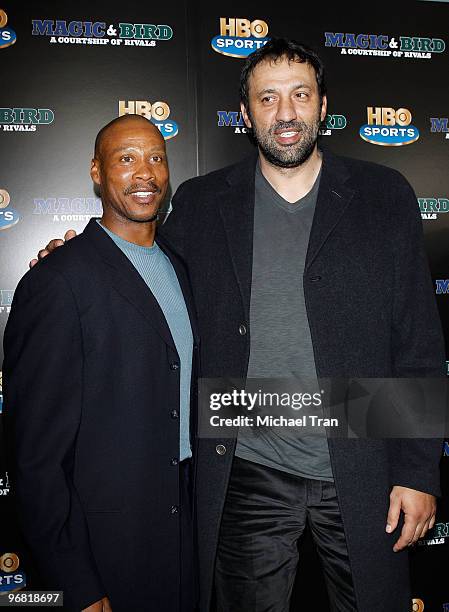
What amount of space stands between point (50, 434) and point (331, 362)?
762mm

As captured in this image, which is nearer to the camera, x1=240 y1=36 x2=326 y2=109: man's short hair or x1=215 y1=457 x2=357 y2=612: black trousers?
x1=215 y1=457 x2=357 y2=612: black trousers

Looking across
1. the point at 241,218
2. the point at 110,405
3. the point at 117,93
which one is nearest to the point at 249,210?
the point at 241,218

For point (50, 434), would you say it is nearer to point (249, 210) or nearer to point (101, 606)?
point (101, 606)

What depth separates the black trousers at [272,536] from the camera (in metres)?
1.71

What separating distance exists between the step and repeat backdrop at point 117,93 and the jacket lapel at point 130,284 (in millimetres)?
1349

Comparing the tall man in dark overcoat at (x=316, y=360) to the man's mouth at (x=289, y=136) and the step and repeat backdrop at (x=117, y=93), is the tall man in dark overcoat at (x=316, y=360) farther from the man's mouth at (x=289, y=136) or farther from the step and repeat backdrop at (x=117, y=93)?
the step and repeat backdrop at (x=117, y=93)

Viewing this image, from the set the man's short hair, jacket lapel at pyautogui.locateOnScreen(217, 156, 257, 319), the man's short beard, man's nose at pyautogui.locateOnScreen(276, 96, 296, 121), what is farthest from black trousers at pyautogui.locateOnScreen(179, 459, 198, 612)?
the man's short hair

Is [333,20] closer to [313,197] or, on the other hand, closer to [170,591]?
[313,197]

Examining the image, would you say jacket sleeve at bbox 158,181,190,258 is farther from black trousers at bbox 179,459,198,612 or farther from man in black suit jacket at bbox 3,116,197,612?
black trousers at bbox 179,459,198,612

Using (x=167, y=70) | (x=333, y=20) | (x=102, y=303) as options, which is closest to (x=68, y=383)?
(x=102, y=303)

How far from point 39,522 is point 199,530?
0.50 meters

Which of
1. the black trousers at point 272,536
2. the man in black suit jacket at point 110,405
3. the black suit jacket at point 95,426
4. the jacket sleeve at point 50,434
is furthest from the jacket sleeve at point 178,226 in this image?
the black trousers at point 272,536

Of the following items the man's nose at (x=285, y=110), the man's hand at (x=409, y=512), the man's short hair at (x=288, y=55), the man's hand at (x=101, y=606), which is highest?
the man's short hair at (x=288, y=55)

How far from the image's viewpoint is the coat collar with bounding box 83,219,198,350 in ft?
5.03
